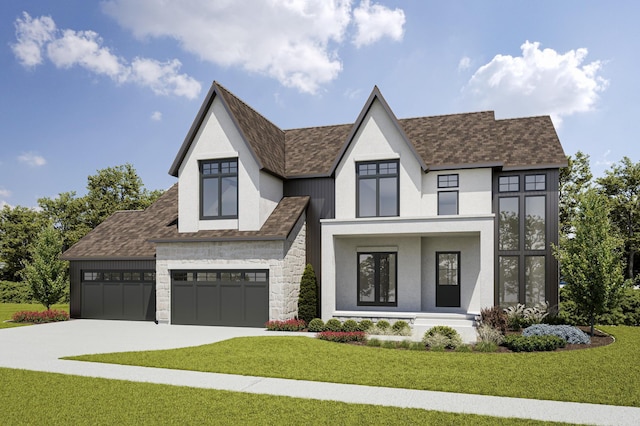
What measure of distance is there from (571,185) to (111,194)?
39.7m

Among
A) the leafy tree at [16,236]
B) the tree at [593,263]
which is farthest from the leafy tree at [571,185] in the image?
the leafy tree at [16,236]

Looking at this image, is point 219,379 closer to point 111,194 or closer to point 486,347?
point 486,347

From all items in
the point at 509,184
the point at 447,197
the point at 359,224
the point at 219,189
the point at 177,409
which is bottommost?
the point at 177,409

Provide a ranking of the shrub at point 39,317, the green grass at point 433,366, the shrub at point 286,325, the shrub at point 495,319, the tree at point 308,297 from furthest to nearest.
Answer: the shrub at point 39,317, the tree at point 308,297, the shrub at point 286,325, the shrub at point 495,319, the green grass at point 433,366

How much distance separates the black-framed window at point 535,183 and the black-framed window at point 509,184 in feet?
1.16

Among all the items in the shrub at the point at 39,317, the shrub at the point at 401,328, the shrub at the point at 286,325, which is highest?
the shrub at the point at 401,328

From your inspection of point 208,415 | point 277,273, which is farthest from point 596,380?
point 277,273

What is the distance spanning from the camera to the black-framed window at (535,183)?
66.4ft

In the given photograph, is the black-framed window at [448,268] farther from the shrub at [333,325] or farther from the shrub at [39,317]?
the shrub at [39,317]

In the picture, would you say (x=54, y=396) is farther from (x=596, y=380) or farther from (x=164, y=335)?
(x=596, y=380)

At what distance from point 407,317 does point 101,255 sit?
14613 mm

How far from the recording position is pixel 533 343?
44.2 ft

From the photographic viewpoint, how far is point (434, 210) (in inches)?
812

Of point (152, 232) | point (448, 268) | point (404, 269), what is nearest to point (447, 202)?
point (448, 268)
